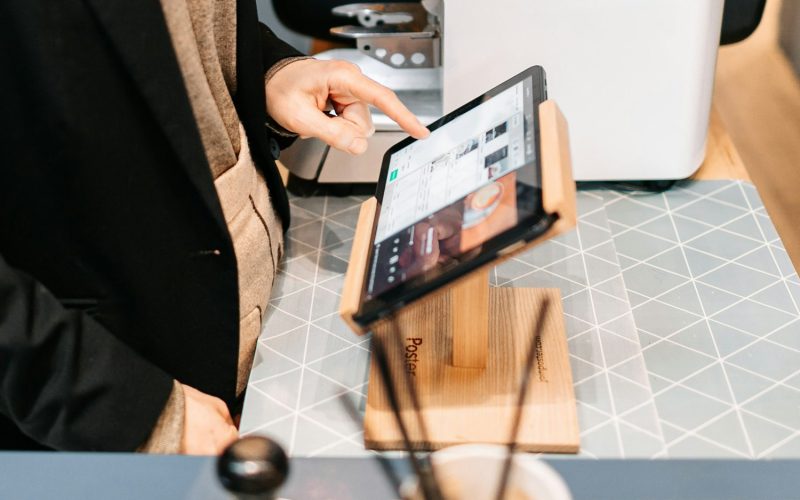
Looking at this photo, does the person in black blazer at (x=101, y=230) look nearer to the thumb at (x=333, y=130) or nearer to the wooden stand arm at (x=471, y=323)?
the thumb at (x=333, y=130)

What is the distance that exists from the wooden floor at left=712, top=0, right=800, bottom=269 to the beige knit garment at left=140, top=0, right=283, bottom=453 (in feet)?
3.35

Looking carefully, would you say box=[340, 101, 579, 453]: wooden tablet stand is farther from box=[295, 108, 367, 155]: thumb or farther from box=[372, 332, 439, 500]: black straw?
box=[372, 332, 439, 500]: black straw

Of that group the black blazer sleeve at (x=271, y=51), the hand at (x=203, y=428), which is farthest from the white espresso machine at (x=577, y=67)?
the hand at (x=203, y=428)

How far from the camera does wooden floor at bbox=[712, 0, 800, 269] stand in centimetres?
173

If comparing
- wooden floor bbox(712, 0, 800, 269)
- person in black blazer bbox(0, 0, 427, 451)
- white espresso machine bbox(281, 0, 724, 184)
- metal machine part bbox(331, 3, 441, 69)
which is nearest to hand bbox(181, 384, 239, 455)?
person in black blazer bbox(0, 0, 427, 451)

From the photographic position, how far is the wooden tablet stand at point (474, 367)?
803mm

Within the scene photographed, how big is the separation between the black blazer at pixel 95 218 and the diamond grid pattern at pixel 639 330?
0.13m

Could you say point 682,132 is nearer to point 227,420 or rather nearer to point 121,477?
point 227,420

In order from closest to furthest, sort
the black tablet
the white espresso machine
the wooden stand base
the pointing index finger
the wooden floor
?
1. the black tablet
2. the wooden stand base
3. the pointing index finger
4. the white espresso machine
5. the wooden floor

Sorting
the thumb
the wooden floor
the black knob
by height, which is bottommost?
the wooden floor

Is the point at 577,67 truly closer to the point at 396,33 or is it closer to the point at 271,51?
the point at 396,33

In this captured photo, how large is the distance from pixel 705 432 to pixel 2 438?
0.81m

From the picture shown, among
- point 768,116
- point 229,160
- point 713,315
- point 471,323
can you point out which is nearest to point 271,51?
point 229,160

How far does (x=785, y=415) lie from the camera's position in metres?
0.86
